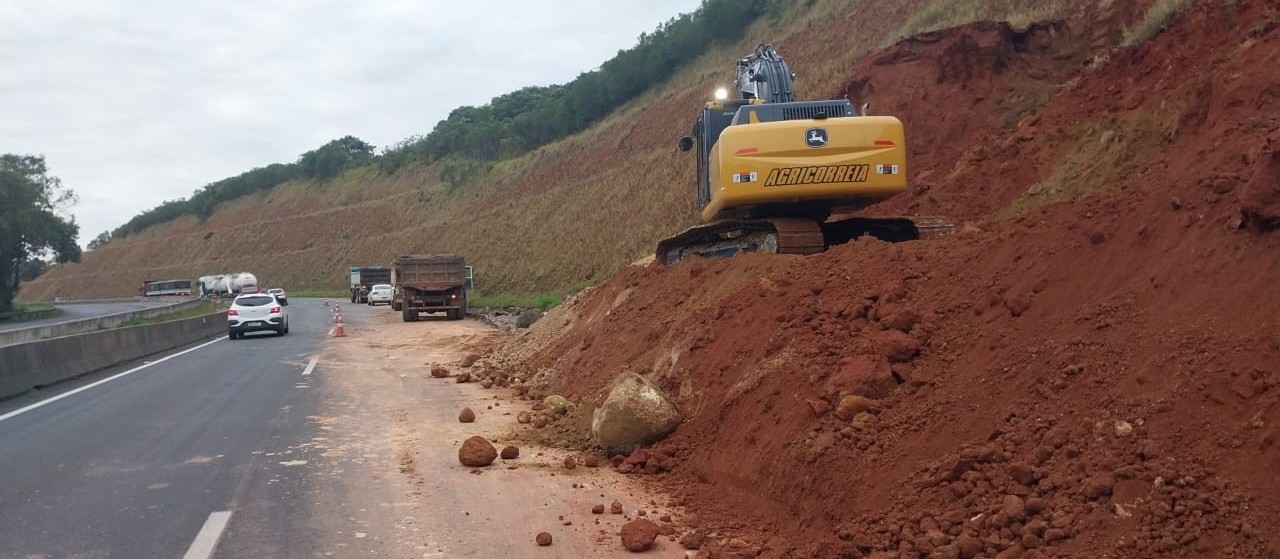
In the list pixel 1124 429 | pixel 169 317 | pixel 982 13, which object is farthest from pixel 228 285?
pixel 1124 429

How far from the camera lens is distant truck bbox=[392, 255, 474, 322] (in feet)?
117

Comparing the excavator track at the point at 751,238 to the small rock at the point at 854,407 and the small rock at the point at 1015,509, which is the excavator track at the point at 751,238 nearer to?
the small rock at the point at 854,407

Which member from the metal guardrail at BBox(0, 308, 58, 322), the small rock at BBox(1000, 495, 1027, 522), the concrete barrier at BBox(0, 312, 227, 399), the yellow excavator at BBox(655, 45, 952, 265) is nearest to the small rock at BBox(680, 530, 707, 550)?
the small rock at BBox(1000, 495, 1027, 522)

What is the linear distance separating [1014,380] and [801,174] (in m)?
6.28

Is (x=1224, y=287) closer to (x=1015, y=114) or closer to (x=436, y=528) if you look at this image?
(x=436, y=528)

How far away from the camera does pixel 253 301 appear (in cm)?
2884

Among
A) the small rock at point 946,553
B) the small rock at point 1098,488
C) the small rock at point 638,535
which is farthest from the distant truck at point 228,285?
the small rock at point 1098,488

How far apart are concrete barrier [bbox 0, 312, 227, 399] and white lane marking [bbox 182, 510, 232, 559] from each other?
10175mm

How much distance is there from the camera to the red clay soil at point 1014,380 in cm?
473

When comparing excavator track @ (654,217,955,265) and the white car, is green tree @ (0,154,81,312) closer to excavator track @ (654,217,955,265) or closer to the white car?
the white car

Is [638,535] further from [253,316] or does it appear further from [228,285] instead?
[228,285]

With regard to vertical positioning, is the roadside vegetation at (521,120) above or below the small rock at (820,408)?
above

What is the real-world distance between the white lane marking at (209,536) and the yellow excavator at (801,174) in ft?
24.1

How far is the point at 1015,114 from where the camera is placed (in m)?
23.7
